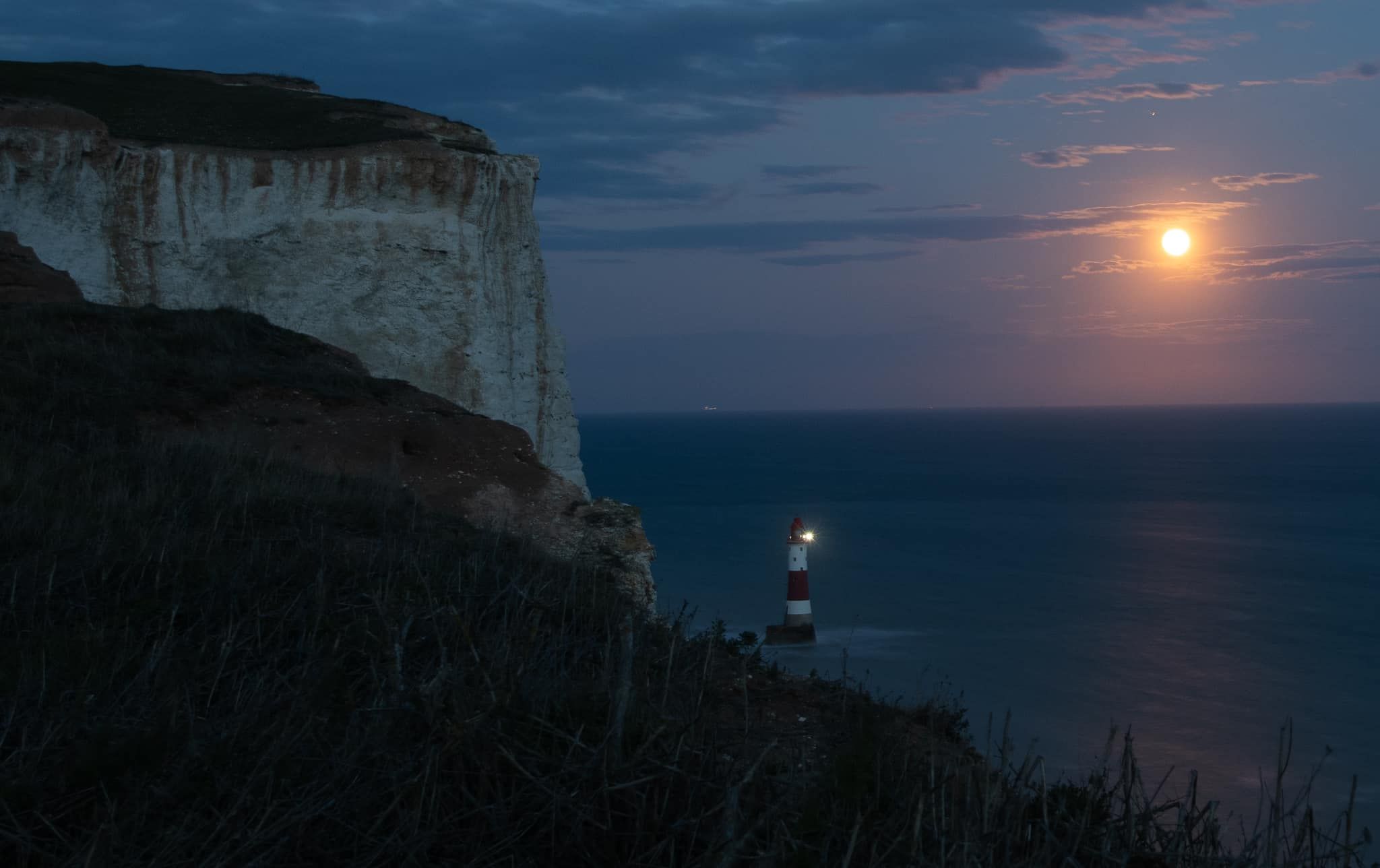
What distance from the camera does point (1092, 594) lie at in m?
42.8

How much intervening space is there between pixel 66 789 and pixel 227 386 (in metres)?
9.76

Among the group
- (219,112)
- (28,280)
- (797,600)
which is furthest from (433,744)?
(797,600)

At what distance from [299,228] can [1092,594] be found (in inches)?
1285

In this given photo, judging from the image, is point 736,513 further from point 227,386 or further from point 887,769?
point 887,769

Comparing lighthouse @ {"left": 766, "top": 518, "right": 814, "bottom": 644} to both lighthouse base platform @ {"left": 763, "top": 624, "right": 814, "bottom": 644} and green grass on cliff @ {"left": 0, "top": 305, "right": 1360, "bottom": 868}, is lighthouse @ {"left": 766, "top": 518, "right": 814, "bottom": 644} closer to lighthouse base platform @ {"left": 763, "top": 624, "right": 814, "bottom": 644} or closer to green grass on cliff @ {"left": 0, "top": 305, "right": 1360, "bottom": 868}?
lighthouse base platform @ {"left": 763, "top": 624, "right": 814, "bottom": 644}

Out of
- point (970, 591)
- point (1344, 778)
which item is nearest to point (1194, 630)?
point (970, 591)

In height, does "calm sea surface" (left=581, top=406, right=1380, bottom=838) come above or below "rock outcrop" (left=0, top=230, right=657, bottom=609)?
below

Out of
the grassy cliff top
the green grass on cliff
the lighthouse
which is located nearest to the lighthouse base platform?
the lighthouse

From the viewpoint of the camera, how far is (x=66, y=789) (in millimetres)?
3105

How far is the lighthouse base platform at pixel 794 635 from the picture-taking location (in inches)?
1118

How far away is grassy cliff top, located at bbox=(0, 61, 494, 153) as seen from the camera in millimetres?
22531

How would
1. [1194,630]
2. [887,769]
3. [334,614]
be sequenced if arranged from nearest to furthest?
[887,769]
[334,614]
[1194,630]

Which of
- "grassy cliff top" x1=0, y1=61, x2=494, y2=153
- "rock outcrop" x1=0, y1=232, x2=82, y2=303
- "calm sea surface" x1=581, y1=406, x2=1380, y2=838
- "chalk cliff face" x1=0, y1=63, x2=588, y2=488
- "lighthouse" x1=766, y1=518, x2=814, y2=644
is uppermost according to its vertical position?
"grassy cliff top" x1=0, y1=61, x2=494, y2=153

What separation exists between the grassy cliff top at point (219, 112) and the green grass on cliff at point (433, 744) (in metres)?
18.5
